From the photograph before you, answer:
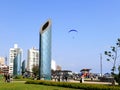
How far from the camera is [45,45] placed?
53.9 metres

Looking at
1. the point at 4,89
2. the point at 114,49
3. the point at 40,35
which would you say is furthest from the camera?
the point at 40,35

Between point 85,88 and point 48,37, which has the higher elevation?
point 48,37

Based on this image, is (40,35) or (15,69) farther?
(15,69)

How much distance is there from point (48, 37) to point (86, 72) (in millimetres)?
24547

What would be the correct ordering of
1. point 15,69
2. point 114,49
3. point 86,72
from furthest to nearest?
point 15,69 → point 86,72 → point 114,49

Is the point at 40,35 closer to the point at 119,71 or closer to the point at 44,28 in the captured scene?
the point at 44,28

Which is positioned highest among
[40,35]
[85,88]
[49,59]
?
[40,35]

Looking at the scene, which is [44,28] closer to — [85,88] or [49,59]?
[49,59]

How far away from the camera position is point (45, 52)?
5391 cm

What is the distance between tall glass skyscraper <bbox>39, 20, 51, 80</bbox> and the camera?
53.6 m

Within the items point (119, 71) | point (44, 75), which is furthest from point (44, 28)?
point (119, 71)

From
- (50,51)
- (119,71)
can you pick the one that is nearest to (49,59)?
(50,51)

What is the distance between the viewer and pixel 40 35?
53.6 meters

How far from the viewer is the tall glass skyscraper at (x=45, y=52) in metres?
53.6
